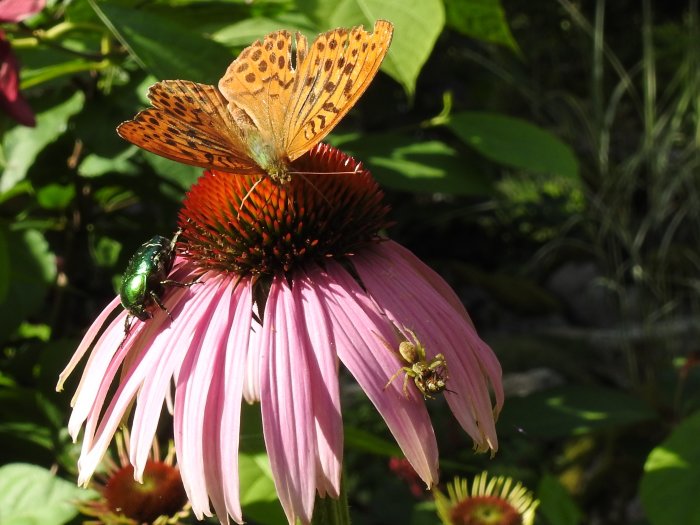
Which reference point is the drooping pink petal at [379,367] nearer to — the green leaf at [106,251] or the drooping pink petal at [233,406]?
the drooping pink petal at [233,406]

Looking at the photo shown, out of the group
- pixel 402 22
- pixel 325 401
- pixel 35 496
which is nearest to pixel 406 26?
pixel 402 22

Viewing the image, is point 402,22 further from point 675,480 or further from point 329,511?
point 675,480

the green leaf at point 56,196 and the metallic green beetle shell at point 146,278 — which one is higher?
the metallic green beetle shell at point 146,278

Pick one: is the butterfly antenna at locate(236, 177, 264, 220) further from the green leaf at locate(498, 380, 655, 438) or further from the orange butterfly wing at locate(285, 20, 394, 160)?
the green leaf at locate(498, 380, 655, 438)

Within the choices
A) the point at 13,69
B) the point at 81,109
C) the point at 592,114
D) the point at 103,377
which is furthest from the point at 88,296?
the point at 592,114

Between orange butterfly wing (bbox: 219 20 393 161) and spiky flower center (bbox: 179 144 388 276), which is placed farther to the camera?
spiky flower center (bbox: 179 144 388 276)

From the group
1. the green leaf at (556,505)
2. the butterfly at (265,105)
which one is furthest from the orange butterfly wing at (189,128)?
the green leaf at (556,505)

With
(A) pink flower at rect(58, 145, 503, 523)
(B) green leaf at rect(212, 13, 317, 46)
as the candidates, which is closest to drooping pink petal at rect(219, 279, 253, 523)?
(A) pink flower at rect(58, 145, 503, 523)
